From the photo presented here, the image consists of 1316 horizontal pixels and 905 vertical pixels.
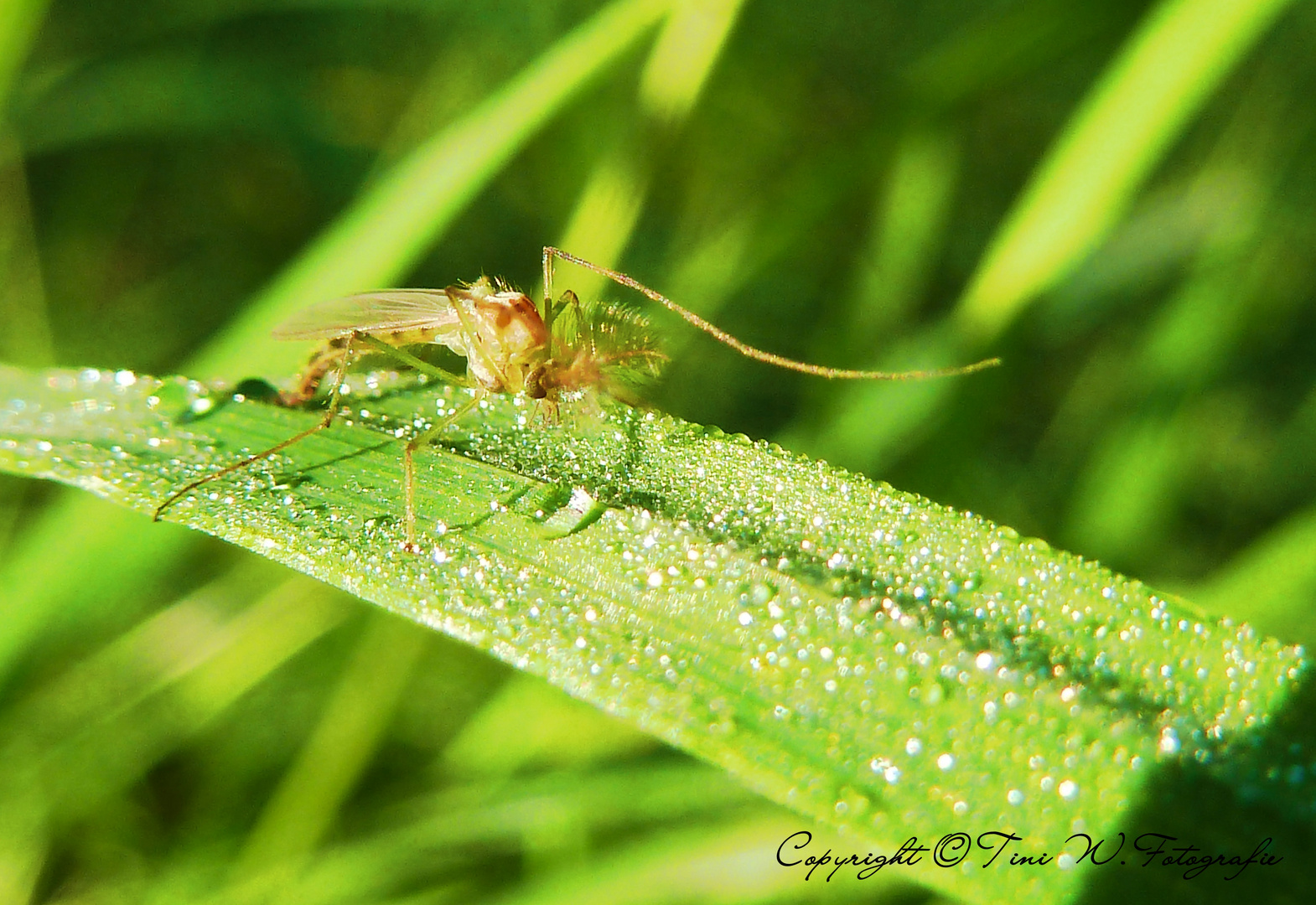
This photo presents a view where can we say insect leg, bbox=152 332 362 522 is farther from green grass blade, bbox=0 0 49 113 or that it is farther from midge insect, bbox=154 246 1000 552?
green grass blade, bbox=0 0 49 113

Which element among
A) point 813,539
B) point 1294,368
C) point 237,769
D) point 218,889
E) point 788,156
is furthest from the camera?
point 788,156

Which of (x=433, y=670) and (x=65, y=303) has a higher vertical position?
(x=65, y=303)

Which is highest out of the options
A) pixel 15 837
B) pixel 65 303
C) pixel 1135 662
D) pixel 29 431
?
pixel 65 303

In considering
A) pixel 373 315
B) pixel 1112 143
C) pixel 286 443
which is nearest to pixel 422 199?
pixel 373 315

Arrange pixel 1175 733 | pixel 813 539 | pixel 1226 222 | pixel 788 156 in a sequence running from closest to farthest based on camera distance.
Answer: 1. pixel 1175 733
2. pixel 813 539
3. pixel 1226 222
4. pixel 788 156

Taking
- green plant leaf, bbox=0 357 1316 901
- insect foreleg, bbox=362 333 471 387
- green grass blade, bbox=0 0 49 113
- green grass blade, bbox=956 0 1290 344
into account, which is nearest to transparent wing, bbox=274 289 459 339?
insect foreleg, bbox=362 333 471 387

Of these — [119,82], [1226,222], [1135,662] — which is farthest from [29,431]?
[1226,222]

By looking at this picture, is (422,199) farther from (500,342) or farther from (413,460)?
(413,460)

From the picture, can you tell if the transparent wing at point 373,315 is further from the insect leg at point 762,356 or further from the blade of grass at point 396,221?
the insect leg at point 762,356

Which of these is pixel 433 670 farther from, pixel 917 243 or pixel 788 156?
pixel 788 156
